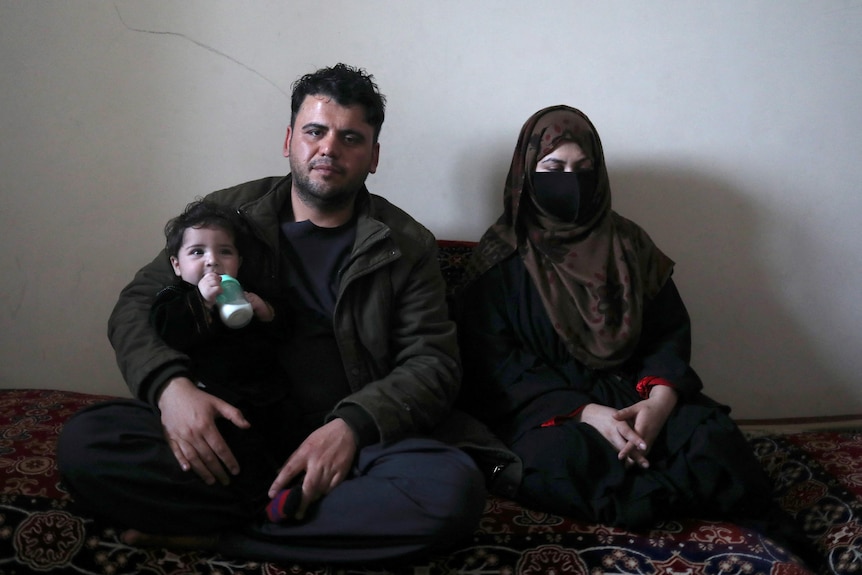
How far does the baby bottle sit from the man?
135 millimetres

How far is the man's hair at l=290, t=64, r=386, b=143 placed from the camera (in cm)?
165

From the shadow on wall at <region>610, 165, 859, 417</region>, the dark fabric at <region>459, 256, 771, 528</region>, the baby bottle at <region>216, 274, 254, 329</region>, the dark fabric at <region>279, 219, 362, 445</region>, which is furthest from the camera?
the shadow on wall at <region>610, 165, 859, 417</region>

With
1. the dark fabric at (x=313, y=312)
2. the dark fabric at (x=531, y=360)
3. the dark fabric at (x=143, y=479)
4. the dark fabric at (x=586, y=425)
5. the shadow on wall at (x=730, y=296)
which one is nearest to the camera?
the dark fabric at (x=143, y=479)

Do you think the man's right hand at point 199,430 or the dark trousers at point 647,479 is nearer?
the man's right hand at point 199,430

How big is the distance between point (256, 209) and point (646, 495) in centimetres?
111

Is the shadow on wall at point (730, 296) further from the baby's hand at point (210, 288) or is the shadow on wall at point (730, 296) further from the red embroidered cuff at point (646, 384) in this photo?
the baby's hand at point (210, 288)

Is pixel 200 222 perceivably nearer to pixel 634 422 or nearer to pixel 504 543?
pixel 504 543

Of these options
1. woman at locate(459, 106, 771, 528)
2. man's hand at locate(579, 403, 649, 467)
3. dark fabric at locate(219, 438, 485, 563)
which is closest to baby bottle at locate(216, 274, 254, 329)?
dark fabric at locate(219, 438, 485, 563)

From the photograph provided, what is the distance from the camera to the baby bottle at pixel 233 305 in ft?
4.47

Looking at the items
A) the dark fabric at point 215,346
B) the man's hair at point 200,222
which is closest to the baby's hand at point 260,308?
the dark fabric at point 215,346

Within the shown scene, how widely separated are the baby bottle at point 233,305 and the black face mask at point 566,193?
2.85ft

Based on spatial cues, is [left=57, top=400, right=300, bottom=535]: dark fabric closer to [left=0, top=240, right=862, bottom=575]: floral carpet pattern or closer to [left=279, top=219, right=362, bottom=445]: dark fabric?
[left=0, top=240, right=862, bottom=575]: floral carpet pattern

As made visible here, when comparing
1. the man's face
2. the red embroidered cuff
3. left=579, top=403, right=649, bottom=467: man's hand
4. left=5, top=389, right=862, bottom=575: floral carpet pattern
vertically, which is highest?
Answer: the man's face

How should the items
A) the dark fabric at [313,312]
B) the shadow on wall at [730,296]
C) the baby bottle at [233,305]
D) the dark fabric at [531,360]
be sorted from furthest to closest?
the shadow on wall at [730,296]
the dark fabric at [531,360]
the dark fabric at [313,312]
the baby bottle at [233,305]
